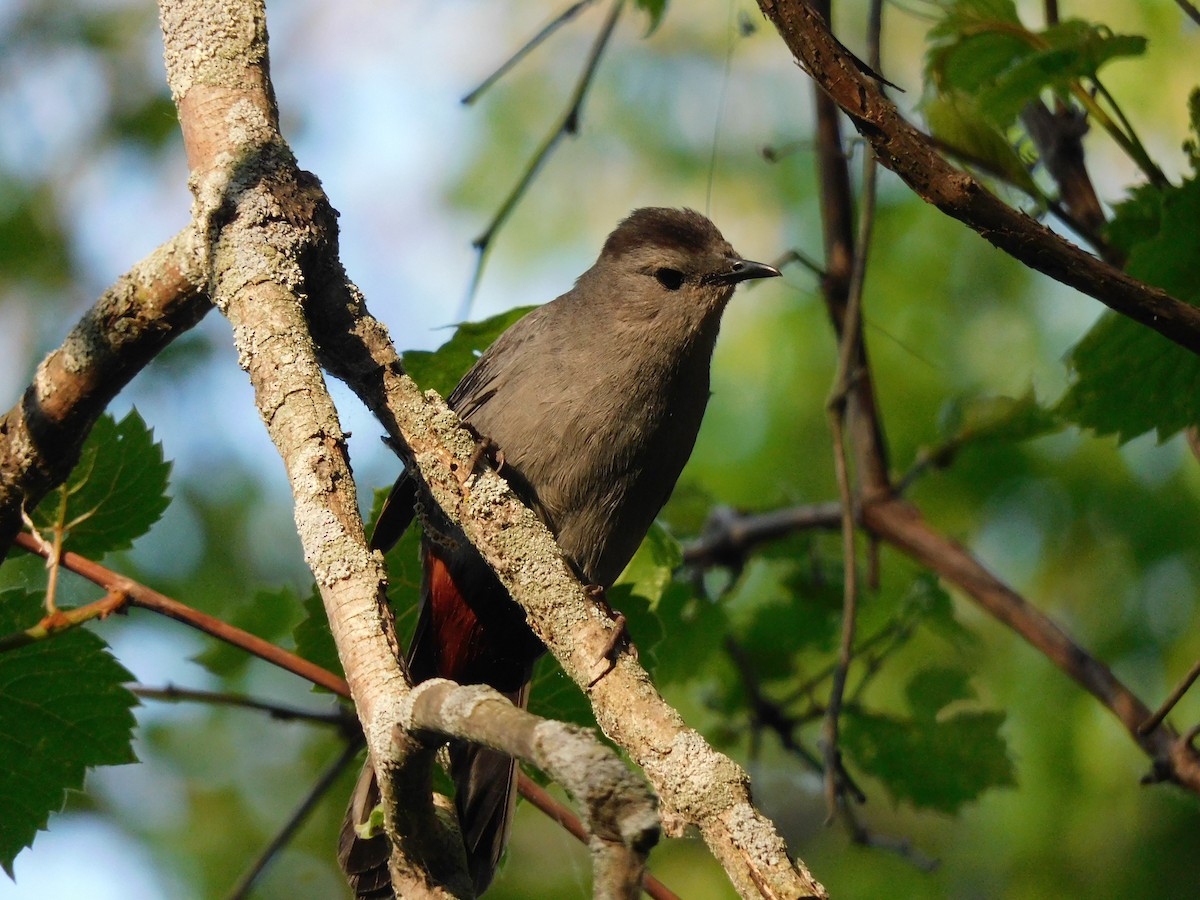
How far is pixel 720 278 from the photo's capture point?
13.6 feet

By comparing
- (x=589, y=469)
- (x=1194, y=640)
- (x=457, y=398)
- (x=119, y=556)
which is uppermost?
(x=1194, y=640)

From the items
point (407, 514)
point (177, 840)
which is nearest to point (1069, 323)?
point (407, 514)

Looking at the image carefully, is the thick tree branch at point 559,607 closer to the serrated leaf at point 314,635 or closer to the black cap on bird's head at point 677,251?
the serrated leaf at point 314,635

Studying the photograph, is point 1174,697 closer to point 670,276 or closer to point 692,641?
point 692,641

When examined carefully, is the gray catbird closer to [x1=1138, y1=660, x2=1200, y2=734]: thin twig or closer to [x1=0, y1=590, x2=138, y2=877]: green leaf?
[x1=0, y1=590, x2=138, y2=877]: green leaf

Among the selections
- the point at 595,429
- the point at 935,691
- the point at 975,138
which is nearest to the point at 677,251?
the point at 595,429

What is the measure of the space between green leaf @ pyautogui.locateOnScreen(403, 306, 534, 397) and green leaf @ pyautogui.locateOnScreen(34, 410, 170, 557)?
82cm

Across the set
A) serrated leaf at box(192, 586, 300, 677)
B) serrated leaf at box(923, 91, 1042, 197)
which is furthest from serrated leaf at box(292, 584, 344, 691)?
serrated leaf at box(923, 91, 1042, 197)

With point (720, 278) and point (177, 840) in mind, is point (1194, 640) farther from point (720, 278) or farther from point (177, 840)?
point (177, 840)

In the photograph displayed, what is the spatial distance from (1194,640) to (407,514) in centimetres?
460

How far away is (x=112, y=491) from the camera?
306cm

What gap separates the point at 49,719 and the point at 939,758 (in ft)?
9.22

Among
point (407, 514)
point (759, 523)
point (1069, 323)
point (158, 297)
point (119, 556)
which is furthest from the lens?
point (1069, 323)

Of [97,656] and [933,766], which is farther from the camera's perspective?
[933,766]
